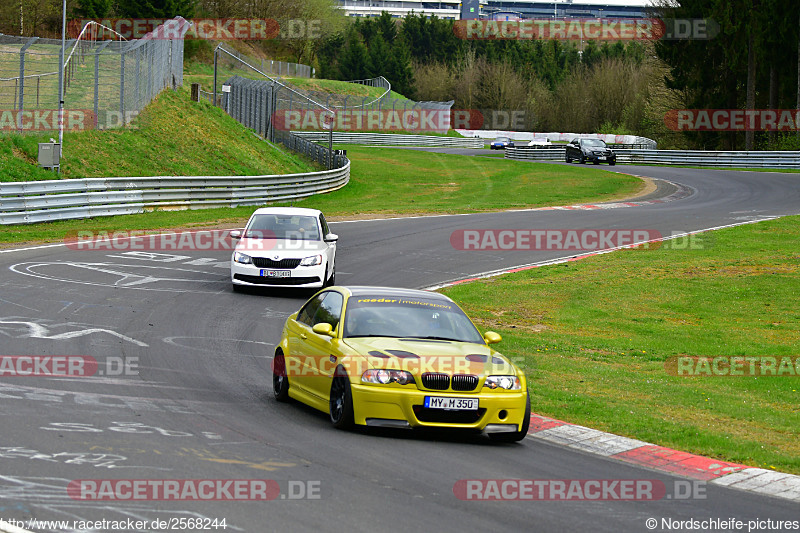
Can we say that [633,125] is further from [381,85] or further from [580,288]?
[580,288]

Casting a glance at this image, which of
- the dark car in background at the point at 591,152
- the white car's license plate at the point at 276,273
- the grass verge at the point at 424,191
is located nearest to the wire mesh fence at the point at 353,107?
the grass verge at the point at 424,191

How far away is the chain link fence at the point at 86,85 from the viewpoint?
3291 centimetres

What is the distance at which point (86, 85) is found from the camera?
124 feet

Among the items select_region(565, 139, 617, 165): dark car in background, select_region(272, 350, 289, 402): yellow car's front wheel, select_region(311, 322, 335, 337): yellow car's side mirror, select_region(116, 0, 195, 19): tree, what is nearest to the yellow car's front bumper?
select_region(311, 322, 335, 337): yellow car's side mirror

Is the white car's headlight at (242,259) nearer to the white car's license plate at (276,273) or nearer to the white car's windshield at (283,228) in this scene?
the white car's license plate at (276,273)

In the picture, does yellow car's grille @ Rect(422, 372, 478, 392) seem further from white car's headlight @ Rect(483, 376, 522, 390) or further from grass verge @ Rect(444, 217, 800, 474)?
grass verge @ Rect(444, 217, 800, 474)

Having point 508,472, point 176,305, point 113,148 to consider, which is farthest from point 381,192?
point 508,472

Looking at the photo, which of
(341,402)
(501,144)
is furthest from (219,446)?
(501,144)

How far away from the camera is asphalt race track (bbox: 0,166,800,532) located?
6.54 m

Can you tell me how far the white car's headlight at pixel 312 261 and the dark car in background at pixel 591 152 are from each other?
44.5 m

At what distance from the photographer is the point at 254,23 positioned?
107 metres

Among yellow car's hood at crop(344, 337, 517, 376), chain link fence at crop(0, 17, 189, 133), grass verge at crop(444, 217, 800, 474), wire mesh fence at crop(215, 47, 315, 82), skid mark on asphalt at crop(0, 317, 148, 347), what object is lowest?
grass verge at crop(444, 217, 800, 474)

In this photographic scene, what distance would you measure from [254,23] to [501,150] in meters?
36.5

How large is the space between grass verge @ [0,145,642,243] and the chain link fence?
677cm
